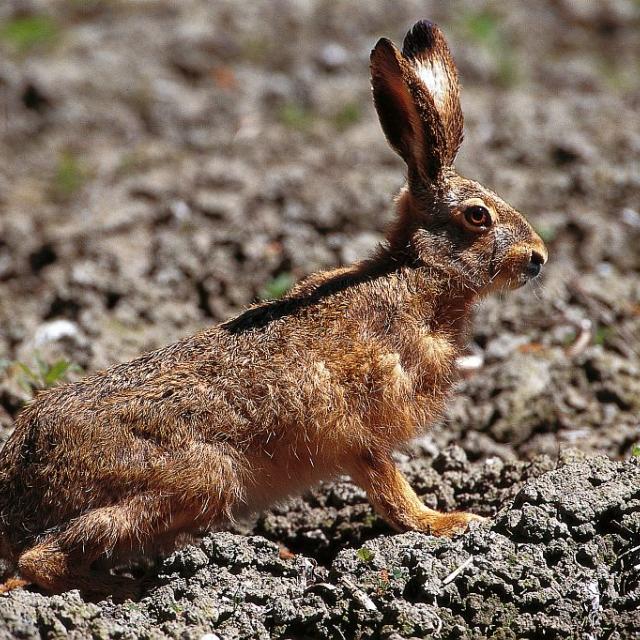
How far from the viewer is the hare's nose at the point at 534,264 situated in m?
5.55

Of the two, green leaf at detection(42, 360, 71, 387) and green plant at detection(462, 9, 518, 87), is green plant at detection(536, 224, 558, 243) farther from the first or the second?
green leaf at detection(42, 360, 71, 387)

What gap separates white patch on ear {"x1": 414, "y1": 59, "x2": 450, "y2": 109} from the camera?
18.1ft

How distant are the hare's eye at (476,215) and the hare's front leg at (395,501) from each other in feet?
4.47

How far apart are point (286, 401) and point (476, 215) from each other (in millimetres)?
1501

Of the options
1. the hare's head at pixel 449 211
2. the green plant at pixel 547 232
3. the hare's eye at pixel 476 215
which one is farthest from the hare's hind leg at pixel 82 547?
the green plant at pixel 547 232

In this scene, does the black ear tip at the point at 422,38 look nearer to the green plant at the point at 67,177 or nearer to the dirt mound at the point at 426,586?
the dirt mound at the point at 426,586

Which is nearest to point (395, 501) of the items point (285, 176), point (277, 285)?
point (277, 285)

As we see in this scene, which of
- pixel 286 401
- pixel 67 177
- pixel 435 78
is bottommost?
pixel 286 401

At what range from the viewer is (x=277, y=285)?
7.66 m

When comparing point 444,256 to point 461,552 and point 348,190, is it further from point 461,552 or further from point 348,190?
point 348,190

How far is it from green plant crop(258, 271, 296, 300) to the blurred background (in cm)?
2

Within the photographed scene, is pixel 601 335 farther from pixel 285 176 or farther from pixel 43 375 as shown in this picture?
pixel 43 375

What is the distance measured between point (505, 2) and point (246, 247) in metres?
6.27

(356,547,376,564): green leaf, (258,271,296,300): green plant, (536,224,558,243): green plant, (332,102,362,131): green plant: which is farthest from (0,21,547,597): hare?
(332,102,362,131): green plant
